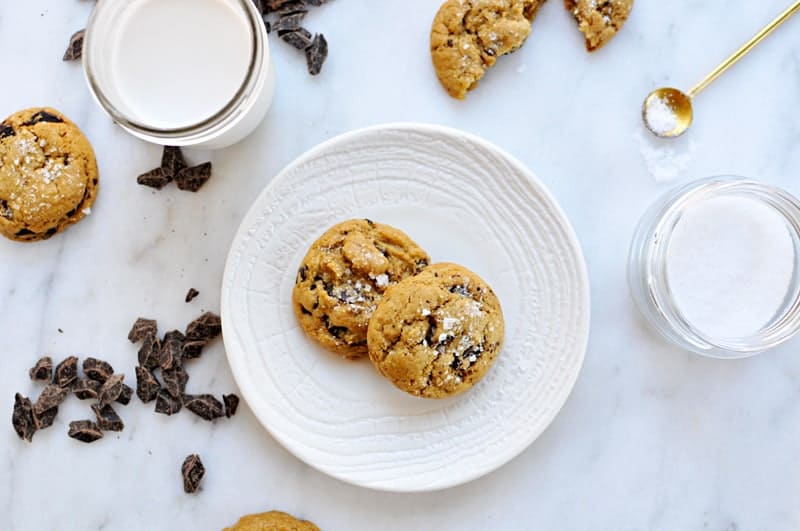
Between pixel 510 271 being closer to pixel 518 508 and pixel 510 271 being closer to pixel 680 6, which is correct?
pixel 518 508

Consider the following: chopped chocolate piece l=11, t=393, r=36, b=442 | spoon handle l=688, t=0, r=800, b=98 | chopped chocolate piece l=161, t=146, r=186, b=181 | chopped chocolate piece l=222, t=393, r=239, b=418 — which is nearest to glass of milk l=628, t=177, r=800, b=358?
spoon handle l=688, t=0, r=800, b=98

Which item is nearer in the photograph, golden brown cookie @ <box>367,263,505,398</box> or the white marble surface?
golden brown cookie @ <box>367,263,505,398</box>

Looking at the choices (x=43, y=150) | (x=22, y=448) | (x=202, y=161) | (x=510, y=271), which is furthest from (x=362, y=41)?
(x=22, y=448)

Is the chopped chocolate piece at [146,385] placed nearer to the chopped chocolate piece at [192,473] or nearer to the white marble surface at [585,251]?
the white marble surface at [585,251]

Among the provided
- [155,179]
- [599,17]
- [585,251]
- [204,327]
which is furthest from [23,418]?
[599,17]

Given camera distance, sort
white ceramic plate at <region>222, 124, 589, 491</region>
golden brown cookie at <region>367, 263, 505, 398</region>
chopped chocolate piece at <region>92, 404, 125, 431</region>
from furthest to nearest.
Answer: chopped chocolate piece at <region>92, 404, 125, 431</region>, white ceramic plate at <region>222, 124, 589, 491</region>, golden brown cookie at <region>367, 263, 505, 398</region>

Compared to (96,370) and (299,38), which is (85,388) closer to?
(96,370)

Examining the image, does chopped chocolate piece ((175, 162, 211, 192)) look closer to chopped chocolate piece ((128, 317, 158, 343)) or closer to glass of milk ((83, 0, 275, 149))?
glass of milk ((83, 0, 275, 149))
